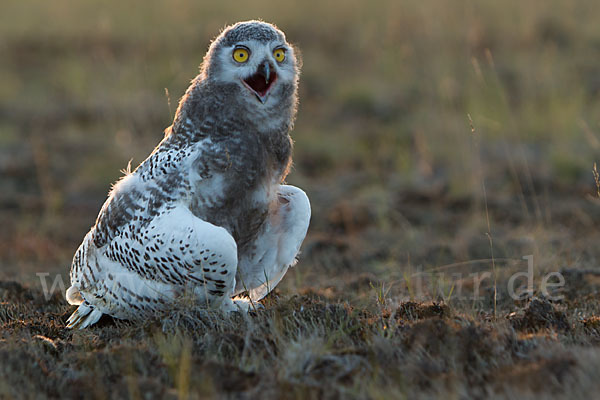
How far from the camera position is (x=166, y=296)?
399cm

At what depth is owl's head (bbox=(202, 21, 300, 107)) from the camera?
399 cm

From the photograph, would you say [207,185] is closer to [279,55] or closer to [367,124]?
[279,55]

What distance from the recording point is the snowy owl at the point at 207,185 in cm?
392

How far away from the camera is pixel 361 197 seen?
27.3 ft

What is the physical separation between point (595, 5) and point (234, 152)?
12269mm

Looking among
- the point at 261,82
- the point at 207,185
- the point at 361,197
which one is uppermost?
the point at 261,82

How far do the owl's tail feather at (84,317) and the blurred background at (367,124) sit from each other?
1.42 m

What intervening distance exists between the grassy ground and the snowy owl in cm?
22

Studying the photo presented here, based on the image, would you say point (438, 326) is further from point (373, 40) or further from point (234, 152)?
point (373, 40)

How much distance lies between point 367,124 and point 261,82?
7.23 meters

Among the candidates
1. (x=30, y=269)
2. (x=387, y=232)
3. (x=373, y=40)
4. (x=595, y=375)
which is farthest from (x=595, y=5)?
(x=595, y=375)

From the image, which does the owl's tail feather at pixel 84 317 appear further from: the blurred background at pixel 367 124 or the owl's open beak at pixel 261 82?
the owl's open beak at pixel 261 82

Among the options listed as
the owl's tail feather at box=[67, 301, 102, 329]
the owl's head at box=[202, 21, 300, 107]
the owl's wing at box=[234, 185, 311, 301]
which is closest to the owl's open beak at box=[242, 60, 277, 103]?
the owl's head at box=[202, 21, 300, 107]

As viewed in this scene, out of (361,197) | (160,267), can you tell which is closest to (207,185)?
(160,267)
